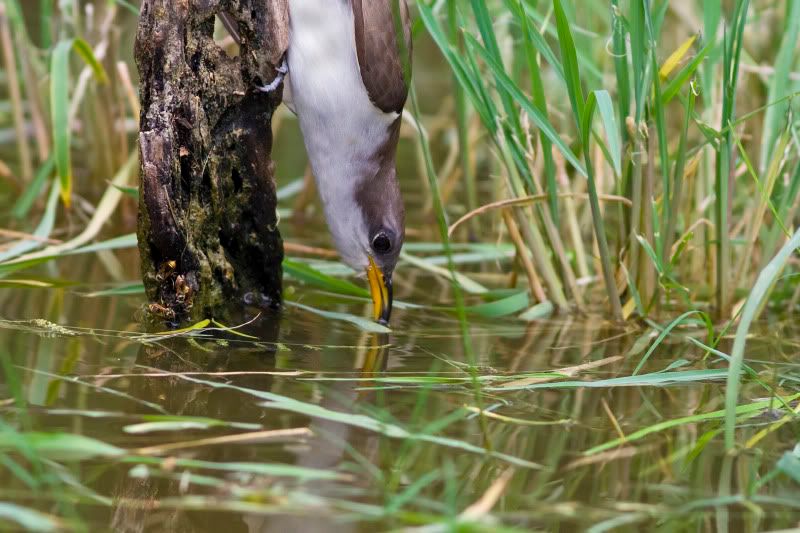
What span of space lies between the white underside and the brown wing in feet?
0.19

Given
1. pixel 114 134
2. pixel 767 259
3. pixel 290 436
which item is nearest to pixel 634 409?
pixel 290 436

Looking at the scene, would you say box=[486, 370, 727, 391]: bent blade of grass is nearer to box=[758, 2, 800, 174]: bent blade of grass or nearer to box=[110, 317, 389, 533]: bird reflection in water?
box=[110, 317, 389, 533]: bird reflection in water

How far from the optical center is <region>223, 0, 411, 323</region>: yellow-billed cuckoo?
3322mm

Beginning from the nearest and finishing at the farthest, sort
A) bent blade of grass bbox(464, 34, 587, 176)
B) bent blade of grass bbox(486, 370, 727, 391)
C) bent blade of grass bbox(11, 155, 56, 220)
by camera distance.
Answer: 1. bent blade of grass bbox(486, 370, 727, 391)
2. bent blade of grass bbox(464, 34, 587, 176)
3. bent blade of grass bbox(11, 155, 56, 220)

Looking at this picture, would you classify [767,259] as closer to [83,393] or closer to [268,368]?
[268,368]

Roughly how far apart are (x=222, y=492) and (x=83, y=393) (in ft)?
2.17

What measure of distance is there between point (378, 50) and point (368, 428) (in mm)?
1608

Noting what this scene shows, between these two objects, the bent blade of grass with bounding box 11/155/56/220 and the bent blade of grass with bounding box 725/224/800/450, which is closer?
the bent blade of grass with bounding box 725/224/800/450

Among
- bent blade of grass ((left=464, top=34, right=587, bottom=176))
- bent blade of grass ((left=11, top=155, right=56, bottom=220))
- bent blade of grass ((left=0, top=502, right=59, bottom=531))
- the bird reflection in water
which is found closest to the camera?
bent blade of grass ((left=0, top=502, right=59, bottom=531))

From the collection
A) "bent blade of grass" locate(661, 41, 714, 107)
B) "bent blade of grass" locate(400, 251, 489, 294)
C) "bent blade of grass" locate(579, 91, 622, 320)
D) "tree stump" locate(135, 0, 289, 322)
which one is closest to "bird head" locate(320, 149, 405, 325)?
"bent blade of grass" locate(400, 251, 489, 294)

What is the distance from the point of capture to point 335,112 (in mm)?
3428

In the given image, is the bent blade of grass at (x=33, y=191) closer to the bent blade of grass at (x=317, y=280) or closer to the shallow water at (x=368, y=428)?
the shallow water at (x=368, y=428)

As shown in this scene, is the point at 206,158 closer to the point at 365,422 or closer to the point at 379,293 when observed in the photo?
the point at 379,293

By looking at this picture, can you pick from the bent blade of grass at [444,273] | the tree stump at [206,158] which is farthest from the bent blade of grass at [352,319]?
the bent blade of grass at [444,273]
